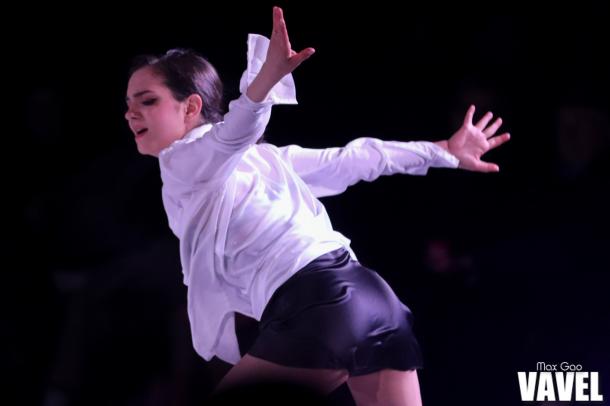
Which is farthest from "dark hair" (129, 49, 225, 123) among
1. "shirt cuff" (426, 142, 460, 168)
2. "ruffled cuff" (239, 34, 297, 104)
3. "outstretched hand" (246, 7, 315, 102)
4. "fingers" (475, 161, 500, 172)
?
"fingers" (475, 161, 500, 172)

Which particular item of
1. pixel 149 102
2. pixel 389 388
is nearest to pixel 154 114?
pixel 149 102

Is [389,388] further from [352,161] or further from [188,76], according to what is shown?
[188,76]

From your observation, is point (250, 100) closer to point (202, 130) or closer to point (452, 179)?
point (202, 130)

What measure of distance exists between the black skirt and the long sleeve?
32cm

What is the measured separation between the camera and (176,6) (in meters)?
3.14

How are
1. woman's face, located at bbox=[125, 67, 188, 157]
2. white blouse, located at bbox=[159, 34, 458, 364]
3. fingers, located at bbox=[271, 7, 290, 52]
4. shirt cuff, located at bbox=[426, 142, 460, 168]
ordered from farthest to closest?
shirt cuff, located at bbox=[426, 142, 460, 168] < woman's face, located at bbox=[125, 67, 188, 157] < white blouse, located at bbox=[159, 34, 458, 364] < fingers, located at bbox=[271, 7, 290, 52]

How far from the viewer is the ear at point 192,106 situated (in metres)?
2.18

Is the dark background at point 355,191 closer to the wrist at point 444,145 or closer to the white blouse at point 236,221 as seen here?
the wrist at point 444,145

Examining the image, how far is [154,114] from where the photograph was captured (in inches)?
84.7

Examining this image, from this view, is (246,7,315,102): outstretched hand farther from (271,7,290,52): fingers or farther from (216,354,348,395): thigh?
(216,354,348,395): thigh

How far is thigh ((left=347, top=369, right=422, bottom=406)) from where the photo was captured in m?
1.93

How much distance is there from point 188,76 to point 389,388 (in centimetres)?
88

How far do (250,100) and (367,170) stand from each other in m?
0.54

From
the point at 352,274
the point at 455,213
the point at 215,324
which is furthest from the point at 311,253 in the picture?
the point at 455,213
